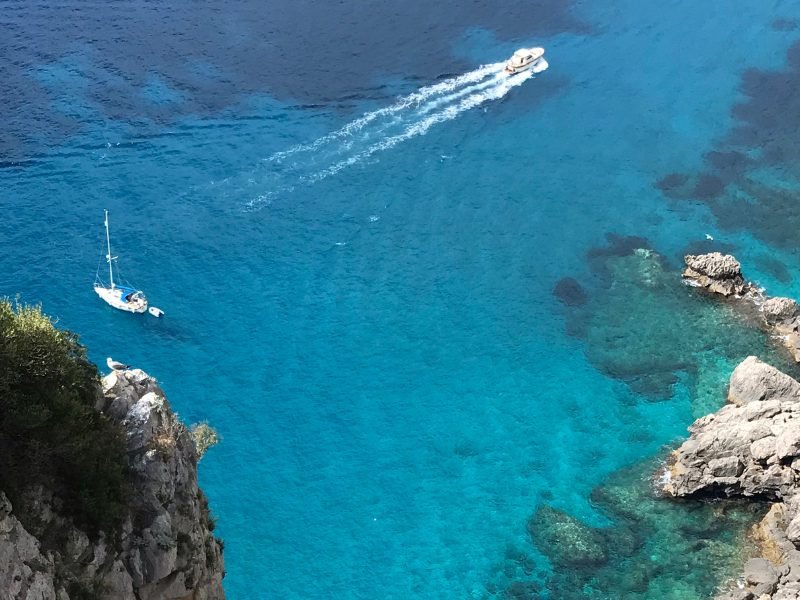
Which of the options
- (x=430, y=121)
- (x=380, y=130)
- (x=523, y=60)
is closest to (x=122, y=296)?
(x=380, y=130)

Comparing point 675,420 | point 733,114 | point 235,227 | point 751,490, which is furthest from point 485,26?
point 751,490

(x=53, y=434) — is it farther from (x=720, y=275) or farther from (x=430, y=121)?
(x=430, y=121)

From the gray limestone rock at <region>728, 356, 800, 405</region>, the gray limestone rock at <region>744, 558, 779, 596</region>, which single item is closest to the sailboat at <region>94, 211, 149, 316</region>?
the gray limestone rock at <region>728, 356, 800, 405</region>

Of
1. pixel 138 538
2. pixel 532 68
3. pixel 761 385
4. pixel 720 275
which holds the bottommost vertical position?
pixel 138 538

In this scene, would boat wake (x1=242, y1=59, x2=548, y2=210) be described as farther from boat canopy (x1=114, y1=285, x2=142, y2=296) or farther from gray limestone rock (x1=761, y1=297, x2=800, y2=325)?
gray limestone rock (x1=761, y1=297, x2=800, y2=325)

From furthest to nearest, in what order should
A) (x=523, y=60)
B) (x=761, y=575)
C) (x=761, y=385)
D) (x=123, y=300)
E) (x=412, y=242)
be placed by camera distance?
(x=523, y=60) < (x=412, y=242) < (x=123, y=300) < (x=761, y=385) < (x=761, y=575)

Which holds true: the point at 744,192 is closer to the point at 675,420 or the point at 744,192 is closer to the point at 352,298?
the point at 675,420

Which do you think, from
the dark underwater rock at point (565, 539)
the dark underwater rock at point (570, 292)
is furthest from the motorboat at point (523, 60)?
the dark underwater rock at point (565, 539)
